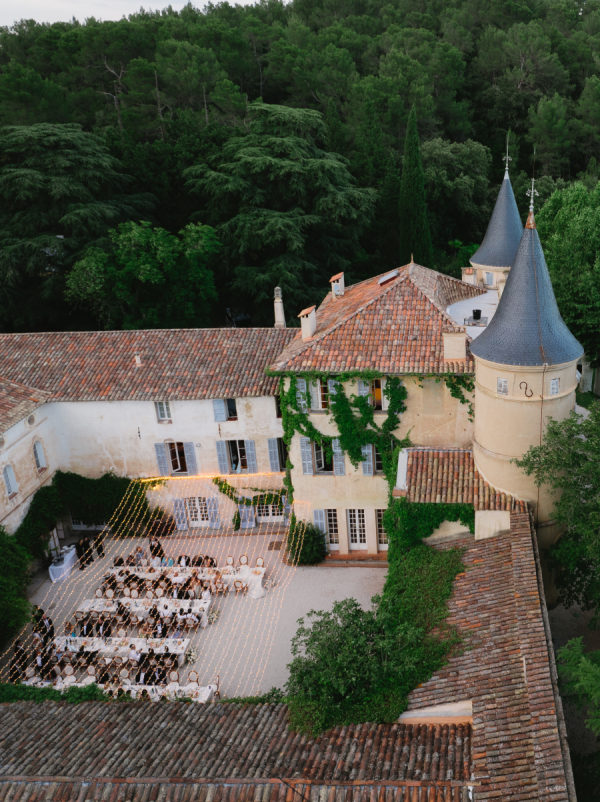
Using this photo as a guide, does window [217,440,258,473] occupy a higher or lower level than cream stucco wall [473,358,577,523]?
lower

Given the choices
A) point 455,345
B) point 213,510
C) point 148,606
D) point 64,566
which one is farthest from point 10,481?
point 455,345

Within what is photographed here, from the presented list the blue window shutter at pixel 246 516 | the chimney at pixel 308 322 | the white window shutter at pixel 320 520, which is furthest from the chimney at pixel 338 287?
the blue window shutter at pixel 246 516

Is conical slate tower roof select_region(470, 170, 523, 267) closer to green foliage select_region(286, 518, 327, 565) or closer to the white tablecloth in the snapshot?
green foliage select_region(286, 518, 327, 565)

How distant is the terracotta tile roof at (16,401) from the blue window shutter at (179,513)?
7.08m

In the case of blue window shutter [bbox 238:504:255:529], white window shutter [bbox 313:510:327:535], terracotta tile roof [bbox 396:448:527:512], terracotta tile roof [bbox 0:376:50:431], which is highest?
terracotta tile roof [bbox 0:376:50:431]

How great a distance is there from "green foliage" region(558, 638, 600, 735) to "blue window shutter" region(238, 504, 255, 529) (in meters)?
16.1

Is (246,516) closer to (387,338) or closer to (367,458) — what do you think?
(367,458)

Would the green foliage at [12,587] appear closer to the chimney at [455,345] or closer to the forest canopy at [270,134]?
the chimney at [455,345]

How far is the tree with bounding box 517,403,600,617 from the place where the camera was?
1920 cm

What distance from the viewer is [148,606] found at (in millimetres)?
26719

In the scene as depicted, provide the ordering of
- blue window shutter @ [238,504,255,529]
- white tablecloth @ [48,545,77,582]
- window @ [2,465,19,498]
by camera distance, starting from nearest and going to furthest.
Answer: window @ [2,465,19,498]
white tablecloth @ [48,545,77,582]
blue window shutter @ [238,504,255,529]

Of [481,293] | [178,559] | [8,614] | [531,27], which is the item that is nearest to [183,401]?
[178,559]

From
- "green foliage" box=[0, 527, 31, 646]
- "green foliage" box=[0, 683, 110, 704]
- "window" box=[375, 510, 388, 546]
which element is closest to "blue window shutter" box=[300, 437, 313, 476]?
"window" box=[375, 510, 388, 546]

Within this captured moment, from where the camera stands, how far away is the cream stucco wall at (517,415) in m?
21.9
